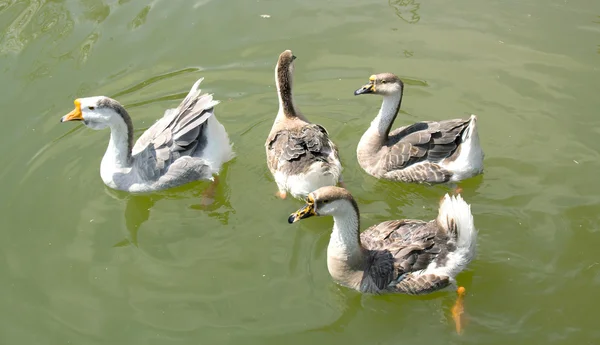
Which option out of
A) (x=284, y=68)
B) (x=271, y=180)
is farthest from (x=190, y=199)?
(x=284, y=68)

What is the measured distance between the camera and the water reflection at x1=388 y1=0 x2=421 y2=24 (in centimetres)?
Answer: 1132

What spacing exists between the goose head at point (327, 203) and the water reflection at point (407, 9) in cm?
584

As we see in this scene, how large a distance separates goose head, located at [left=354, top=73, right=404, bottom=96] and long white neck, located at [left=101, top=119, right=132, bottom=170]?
3.17m

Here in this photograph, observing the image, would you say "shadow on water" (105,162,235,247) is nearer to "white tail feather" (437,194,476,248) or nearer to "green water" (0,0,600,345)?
"green water" (0,0,600,345)

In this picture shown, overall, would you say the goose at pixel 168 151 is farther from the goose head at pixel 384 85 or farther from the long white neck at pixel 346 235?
the long white neck at pixel 346 235

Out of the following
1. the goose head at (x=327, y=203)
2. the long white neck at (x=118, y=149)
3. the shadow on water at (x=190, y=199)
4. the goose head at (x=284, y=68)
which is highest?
the goose head at (x=284, y=68)

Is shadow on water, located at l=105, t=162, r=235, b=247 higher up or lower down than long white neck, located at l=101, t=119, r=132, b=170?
lower down

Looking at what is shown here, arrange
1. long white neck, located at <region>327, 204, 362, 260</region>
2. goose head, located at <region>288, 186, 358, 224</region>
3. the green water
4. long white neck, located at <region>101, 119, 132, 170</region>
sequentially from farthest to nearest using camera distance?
long white neck, located at <region>101, 119, 132, 170</region> → the green water → long white neck, located at <region>327, 204, 362, 260</region> → goose head, located at <region>288, 186, 358, 224</region>

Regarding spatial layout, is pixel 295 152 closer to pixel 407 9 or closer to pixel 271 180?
pixel 271 180

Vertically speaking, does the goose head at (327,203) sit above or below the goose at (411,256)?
above

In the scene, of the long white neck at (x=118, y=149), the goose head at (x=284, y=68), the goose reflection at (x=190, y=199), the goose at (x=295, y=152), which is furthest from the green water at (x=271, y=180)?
the goose head at (x=284, y=68)

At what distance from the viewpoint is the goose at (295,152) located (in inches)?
308

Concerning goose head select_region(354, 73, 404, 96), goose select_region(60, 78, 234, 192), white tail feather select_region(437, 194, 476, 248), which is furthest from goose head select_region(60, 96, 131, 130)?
white tail feather select_region(437, 194, 476, 248)

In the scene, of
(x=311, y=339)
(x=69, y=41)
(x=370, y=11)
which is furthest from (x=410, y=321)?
(x=69, y=41)
